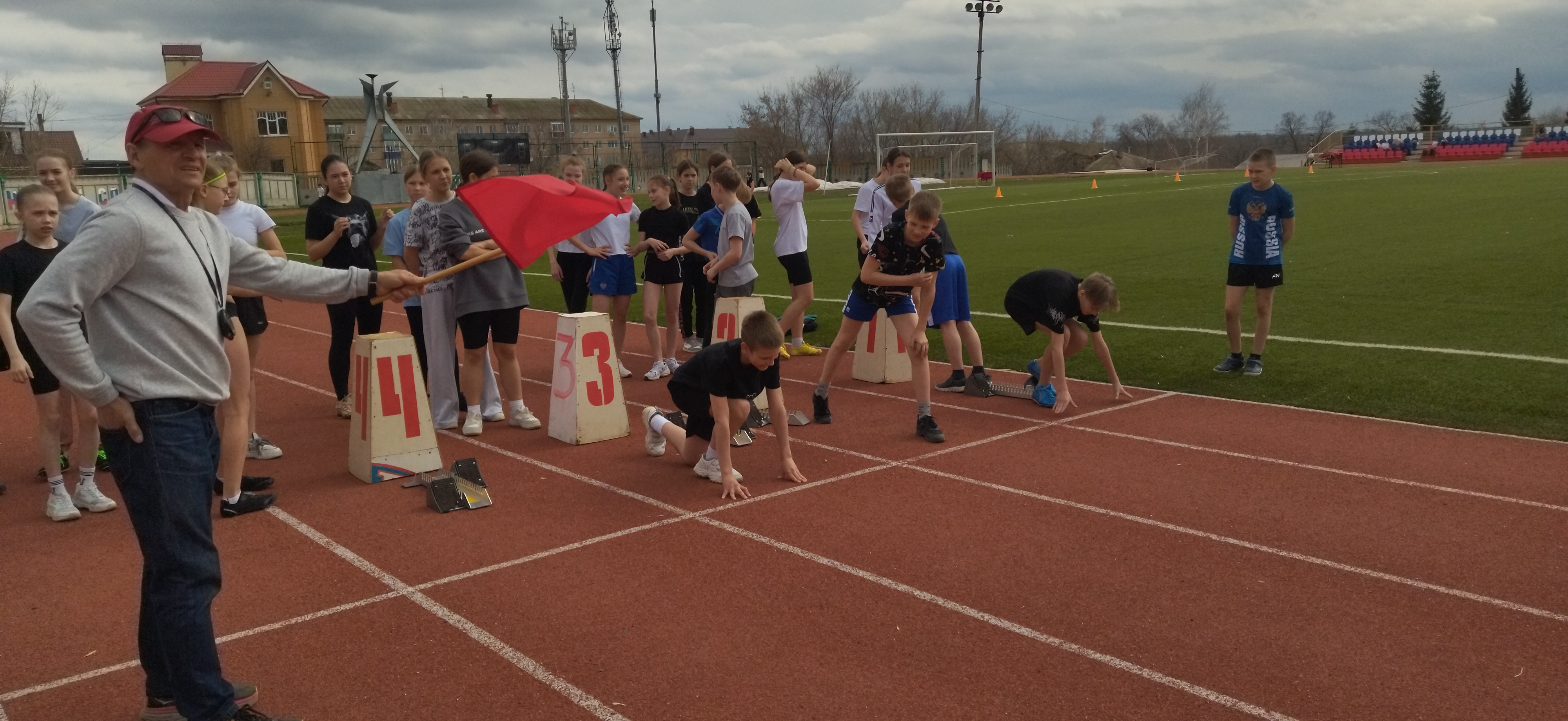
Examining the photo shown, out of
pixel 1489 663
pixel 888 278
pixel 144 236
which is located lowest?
pixel 1489 663

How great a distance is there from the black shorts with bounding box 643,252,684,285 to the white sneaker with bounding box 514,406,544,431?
220 cm

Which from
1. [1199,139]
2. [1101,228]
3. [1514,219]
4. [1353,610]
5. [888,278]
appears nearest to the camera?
[1353,610]

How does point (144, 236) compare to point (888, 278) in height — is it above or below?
above

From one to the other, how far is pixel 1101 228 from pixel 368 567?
22.4 m

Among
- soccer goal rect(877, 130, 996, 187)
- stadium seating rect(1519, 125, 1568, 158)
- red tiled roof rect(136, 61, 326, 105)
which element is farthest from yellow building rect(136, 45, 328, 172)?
stadium seating rect(1519, 125, 1568, 158)

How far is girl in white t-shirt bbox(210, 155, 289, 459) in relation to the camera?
7004mm

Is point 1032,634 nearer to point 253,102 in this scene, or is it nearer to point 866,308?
point 866,308

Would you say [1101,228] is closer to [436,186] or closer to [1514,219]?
[1514,219]

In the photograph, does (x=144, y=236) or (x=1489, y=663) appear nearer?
(x=144, y=236)

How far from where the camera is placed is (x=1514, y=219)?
68.2 feet

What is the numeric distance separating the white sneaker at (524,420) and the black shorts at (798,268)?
3.08 meters

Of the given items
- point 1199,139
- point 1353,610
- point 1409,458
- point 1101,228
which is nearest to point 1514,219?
point 1101,228

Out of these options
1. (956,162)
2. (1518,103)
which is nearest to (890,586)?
(956,162)

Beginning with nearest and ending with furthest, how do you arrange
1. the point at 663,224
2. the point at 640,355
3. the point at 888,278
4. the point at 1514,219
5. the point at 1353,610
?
the point at 1353,610
the point at 888,278
the point at 663,224
the point at 640,355
the point at 1514,219
